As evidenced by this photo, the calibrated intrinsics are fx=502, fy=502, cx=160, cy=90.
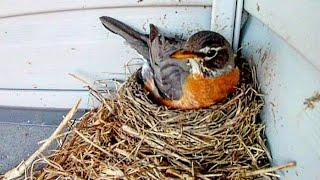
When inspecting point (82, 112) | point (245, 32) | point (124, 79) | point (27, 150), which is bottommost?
point (27, 150)

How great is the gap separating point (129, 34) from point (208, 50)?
29 cm

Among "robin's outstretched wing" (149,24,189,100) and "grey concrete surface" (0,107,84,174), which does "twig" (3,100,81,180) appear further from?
"robin's outstretched wing" (149,24,189,100)

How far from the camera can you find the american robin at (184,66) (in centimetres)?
150

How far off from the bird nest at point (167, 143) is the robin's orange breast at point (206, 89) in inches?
1.0

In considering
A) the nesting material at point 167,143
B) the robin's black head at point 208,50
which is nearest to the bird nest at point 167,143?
the nesting material at point 167,143

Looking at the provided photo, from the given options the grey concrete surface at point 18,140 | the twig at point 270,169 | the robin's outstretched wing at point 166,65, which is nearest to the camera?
the twig at point 270,169

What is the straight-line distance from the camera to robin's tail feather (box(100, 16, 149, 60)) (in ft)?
5.40

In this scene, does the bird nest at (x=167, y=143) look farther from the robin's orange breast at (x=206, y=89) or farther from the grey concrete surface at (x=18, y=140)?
the grey concrete surface at (x=18, y=140)

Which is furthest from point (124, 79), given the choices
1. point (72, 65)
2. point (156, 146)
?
point (156, 146)

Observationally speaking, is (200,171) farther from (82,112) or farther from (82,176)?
(82,112)

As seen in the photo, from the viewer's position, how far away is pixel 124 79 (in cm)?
179

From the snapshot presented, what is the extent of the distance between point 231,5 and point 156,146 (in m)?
0.51

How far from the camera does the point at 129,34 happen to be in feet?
5.42

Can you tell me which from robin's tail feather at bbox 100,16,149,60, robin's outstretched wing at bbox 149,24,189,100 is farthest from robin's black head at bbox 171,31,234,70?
robin's tail feather at bbox 100,16,149,60
